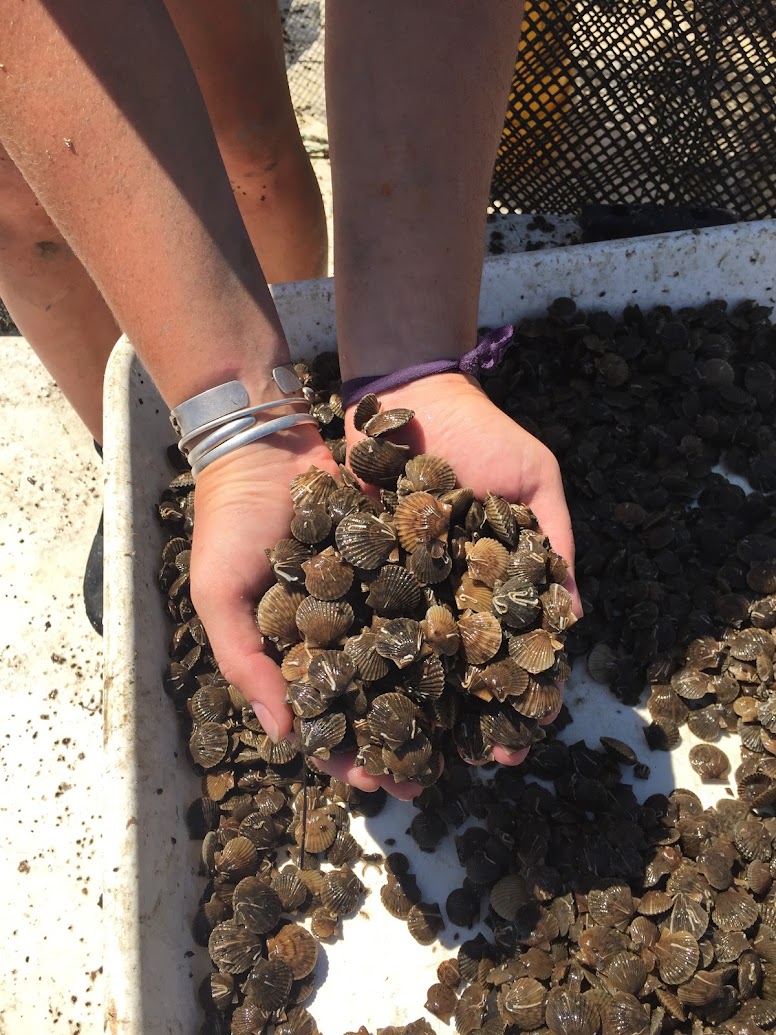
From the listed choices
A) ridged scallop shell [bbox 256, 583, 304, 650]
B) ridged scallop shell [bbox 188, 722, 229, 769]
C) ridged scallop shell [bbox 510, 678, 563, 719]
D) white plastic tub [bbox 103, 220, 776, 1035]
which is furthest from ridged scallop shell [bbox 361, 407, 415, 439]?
ridged scallop shell [bbox 188, 722, 229, 769]

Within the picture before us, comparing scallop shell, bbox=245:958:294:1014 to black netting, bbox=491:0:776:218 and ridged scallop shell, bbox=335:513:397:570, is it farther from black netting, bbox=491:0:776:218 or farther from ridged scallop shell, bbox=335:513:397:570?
black netting, bbox=491:0:776:218

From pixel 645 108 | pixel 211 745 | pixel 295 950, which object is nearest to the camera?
pixel 295 950

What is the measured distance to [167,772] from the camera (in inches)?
100

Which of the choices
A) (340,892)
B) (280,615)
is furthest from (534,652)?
(340,892)

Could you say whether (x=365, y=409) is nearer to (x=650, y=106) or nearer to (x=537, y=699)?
(x=537, y=699)

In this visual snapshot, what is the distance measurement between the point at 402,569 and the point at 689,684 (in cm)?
132

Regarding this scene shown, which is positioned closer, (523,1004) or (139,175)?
(139,175)

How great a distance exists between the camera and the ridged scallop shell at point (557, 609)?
84.0 inches

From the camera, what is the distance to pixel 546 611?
217 cm

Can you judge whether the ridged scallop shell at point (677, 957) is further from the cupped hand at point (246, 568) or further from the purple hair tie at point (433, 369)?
the purple hair tie at point (433, 369)

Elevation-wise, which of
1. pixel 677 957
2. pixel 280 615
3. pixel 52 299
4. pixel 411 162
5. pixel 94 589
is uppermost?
pixel 411 162

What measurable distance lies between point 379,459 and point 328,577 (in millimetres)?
413

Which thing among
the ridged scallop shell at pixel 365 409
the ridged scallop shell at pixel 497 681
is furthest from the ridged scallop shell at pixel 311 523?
the ridged scallop shell at pixel 497 681

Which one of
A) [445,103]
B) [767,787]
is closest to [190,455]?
[445,103]
